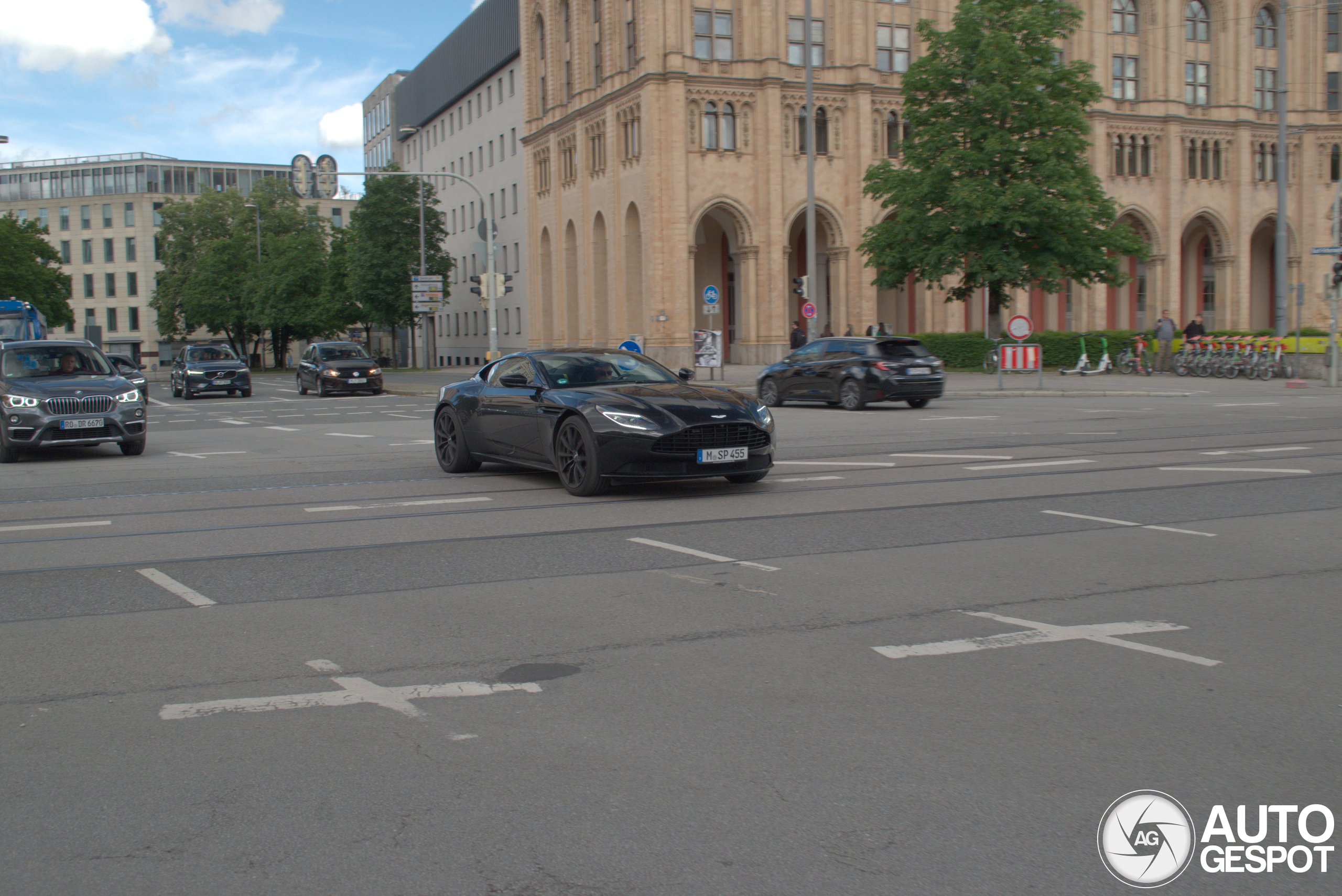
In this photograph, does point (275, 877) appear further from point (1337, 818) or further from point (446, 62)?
point (446, 62)

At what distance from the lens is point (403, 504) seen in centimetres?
1111

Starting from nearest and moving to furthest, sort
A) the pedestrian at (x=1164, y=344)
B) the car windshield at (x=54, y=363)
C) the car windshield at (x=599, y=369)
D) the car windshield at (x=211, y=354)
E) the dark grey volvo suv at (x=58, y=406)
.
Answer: the car windshield at (x=599, y=369)
the dark grey volvo suv at (x=58, y=406)
the car windshield at (x=54, y=363)
the pedestrian at (x=1164, y=344)
the car windshield at (x=211, y=354)

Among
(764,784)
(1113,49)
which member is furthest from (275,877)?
(1113,49)

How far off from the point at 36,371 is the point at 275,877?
52.4ft

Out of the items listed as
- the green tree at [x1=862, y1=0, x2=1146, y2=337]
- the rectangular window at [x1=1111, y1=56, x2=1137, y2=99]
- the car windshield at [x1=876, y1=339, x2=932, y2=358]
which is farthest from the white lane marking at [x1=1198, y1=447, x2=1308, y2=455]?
the rectangular window at [x1=1111, y1=56, x2=1137, y2=99]

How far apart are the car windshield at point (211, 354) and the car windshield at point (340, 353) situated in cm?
347

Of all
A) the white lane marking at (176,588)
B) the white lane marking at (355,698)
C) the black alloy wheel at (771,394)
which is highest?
the black alloy wheel at (771,394)

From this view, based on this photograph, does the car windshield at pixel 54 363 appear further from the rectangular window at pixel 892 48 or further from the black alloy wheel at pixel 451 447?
the rectangular window at pixel 892 48

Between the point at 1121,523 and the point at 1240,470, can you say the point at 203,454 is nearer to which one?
the point at 1121,523

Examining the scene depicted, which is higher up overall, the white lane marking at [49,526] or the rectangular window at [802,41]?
the rectangular window at [802,41]

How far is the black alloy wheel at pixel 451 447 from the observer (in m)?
13.5

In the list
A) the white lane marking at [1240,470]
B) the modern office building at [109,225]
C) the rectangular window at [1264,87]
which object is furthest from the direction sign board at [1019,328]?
the modern office building at [109,225]

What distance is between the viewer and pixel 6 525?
10320 mm

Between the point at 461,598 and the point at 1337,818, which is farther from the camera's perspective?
the point at 461,598
